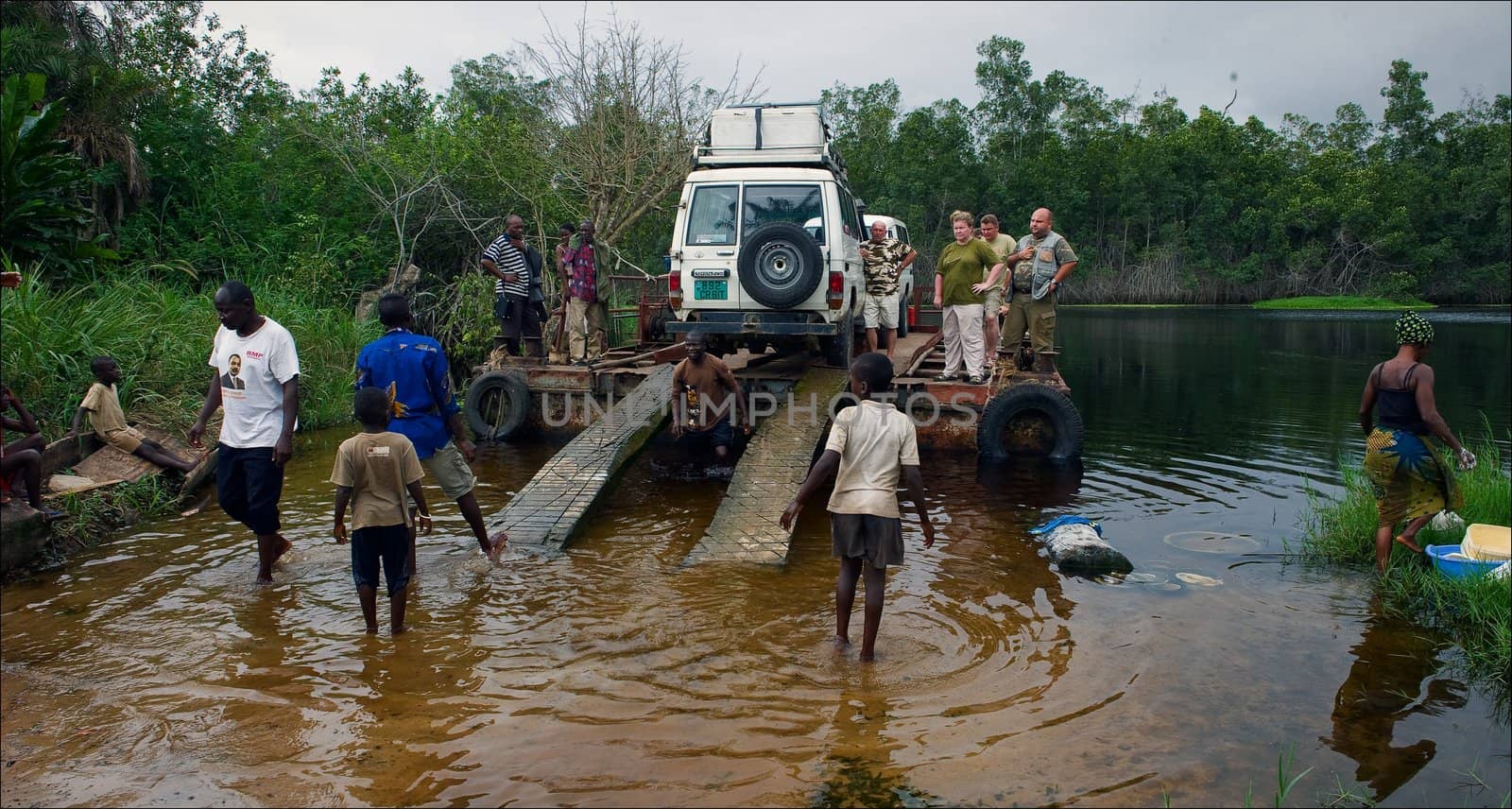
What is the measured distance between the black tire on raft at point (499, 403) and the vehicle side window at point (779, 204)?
3.30 metres

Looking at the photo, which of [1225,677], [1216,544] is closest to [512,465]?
[1216,544]

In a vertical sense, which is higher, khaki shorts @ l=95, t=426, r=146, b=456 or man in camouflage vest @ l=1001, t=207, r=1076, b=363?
man in camouflage vest @ l=1001, t=207, r=1076, b=363

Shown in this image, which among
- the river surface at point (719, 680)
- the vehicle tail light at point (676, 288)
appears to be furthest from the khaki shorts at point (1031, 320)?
the vehicle tail light at point (676, 288)

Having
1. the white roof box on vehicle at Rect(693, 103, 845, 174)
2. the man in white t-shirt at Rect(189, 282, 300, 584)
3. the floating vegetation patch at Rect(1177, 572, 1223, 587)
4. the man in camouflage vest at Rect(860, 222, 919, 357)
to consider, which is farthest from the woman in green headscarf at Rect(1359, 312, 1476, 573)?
the man in white t-shirt at Rect(189, 282, 300, 584)

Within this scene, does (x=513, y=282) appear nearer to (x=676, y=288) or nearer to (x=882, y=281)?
(x=676, y=288)

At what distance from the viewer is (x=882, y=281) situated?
36.2 ft

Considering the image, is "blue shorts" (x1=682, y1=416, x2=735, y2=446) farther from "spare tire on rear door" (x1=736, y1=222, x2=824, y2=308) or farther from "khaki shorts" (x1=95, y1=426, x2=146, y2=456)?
"khaki shorts" (x1=95, y1=426, x2=146, y2=456)

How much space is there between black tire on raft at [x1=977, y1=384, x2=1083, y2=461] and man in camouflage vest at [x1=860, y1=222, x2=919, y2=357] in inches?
61.8

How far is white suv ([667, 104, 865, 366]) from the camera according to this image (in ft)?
31.7

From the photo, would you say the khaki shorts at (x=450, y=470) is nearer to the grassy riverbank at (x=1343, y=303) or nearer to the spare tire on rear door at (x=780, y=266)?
the spare tire on rear door at (x=780, y=266)

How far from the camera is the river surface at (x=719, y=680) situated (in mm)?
3918

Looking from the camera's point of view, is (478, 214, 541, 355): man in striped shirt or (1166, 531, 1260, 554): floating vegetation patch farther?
(478, 214, 541, 355): man in striped shirt

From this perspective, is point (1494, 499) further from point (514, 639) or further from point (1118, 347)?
point (1118, 347)

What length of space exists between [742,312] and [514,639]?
522 centimetres
